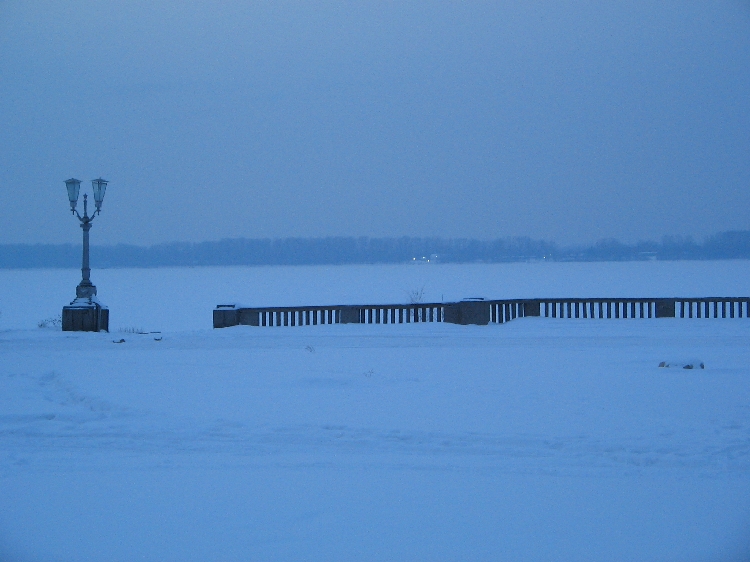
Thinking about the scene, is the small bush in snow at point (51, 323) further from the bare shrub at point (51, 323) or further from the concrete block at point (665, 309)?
the concrete block at point (665, 309)

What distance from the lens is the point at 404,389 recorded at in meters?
8.77

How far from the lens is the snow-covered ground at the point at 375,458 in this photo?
15.1 feet

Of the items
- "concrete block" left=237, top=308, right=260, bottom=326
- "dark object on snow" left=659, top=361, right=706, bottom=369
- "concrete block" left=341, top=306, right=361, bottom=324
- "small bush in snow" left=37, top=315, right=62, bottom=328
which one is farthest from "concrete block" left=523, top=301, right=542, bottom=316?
"small bush in snow" left=37, top=315, right=62, bottom=328

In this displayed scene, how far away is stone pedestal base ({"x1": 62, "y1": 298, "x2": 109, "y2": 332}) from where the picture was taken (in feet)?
53.1

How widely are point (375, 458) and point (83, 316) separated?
12302mm

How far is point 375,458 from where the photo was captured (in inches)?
237

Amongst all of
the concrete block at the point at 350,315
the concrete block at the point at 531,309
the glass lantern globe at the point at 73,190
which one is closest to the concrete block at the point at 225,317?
the concrete block at the point at 350,315

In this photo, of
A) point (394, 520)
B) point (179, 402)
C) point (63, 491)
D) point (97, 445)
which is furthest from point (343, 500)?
point (179, 402)

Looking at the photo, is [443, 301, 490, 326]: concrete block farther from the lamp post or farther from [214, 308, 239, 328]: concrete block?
the lamp post

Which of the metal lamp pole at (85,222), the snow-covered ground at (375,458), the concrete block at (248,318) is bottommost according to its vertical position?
the snow-covered ground at (375,458)

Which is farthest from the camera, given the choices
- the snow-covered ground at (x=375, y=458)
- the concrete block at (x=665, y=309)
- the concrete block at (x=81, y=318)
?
the concrete block at (x=665, y=309)

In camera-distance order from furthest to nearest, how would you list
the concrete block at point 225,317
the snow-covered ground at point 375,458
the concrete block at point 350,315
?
the concrete block at point 350,315 < the concrete block at point 225,317 < the snow-covered ground at point 375,458

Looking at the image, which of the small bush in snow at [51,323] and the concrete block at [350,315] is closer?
the concrete block at [350,315]

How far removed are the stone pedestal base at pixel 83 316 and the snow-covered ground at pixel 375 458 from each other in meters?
5.07
